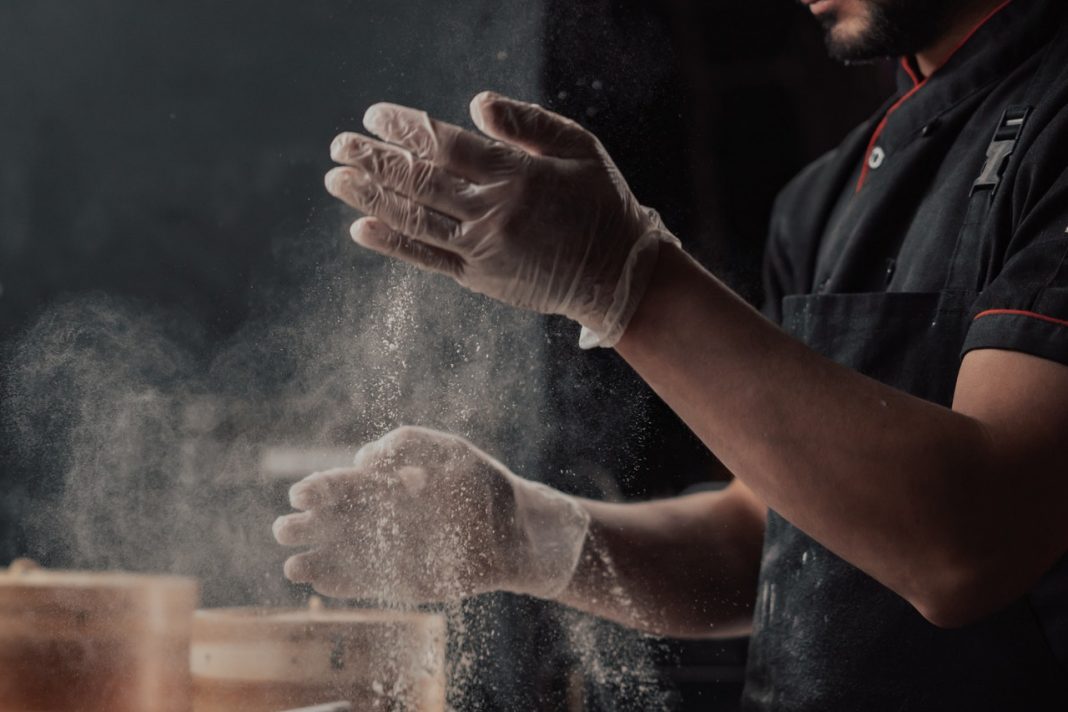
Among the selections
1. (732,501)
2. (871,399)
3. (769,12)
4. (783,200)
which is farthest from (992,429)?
(769,12)

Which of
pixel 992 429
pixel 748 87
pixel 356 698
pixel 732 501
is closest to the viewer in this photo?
pixel 992 429

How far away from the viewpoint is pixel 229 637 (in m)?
1.12

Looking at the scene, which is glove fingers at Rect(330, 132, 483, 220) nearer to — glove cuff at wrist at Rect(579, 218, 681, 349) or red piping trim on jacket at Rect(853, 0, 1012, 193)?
glove cuff at wrist at Rect(579, 218, 681, 349)

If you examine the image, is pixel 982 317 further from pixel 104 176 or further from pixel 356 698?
pixel 104 176

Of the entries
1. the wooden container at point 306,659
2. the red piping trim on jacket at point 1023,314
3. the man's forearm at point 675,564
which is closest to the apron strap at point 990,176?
the red piping trim on jacket at point 1023,314

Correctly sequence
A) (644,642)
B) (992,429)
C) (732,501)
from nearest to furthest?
(992,429)
(644,642)
(732,501)

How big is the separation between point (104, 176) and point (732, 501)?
1.14m

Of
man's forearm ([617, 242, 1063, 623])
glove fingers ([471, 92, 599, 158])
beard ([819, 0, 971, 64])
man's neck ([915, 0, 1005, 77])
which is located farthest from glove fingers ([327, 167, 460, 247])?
man's neck ([915, 0, 1005, 77])

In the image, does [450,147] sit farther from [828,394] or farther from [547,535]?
[547,535]

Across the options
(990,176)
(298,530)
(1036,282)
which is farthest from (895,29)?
(298,530)

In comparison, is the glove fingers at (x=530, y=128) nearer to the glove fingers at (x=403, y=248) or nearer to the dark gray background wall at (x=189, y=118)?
the glove fingers at (x=403, y=248)

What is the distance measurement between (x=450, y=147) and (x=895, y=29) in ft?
2.90

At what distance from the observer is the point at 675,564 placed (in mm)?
1660

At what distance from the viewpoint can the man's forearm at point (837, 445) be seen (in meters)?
1.01
